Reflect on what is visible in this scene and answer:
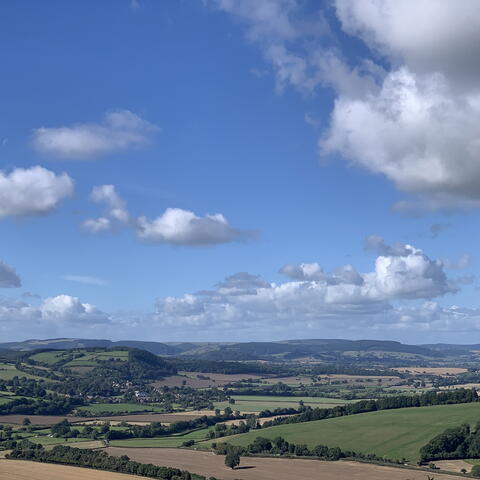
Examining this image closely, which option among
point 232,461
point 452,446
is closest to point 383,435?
point 452,446

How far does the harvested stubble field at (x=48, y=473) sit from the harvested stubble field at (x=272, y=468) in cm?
1805

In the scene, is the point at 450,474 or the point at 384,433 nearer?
the point at 450,474

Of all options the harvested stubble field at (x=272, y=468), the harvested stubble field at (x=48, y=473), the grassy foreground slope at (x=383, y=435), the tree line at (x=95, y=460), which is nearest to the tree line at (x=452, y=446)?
the grassy foreground slope at (x=383, y=435)

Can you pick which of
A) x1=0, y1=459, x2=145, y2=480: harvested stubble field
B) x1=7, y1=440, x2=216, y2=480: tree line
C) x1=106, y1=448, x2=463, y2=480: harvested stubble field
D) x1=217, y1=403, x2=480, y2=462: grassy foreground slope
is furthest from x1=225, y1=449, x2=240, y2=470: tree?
x1=217, y1=403, x2=480, y2=462: grassy foreground slope

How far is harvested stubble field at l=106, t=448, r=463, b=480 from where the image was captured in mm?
140250

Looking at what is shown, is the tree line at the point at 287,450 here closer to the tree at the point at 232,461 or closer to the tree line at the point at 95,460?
the tree at the point at 232,461

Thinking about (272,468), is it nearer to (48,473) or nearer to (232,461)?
(232,461)

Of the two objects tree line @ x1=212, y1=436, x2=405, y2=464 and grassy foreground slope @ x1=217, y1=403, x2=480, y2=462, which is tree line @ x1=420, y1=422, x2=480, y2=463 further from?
tree line @ x1=212, y1=436, x2=405, y2=464

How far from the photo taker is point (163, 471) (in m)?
138

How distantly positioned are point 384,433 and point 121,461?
7530 cm

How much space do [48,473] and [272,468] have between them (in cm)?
4938

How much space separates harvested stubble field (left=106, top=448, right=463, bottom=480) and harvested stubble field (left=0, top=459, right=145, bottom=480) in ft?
59.2

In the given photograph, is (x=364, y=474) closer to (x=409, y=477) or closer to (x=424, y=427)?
(x=409, y=477)

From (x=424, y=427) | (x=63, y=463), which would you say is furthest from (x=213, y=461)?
(x=424, y=427)
